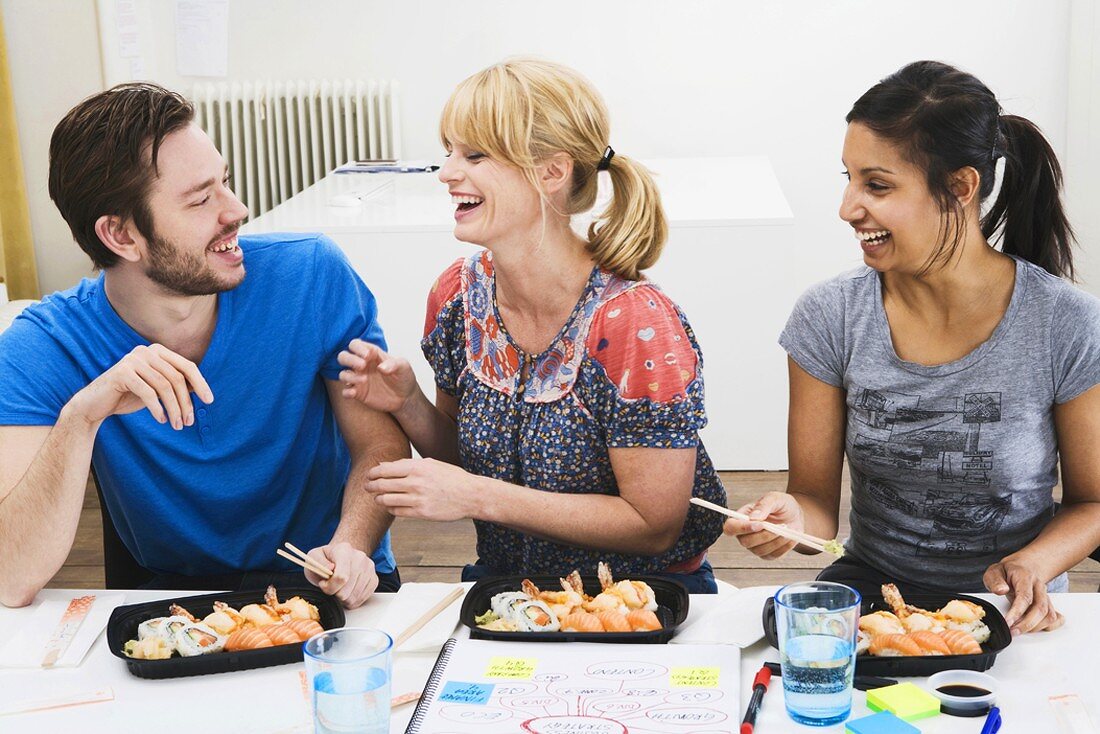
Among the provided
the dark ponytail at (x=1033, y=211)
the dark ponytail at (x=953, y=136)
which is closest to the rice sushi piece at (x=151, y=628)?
the dark ponytail at (x=953, y=136)

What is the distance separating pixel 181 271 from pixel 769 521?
2.94 ft

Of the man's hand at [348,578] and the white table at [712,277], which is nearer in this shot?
the man's hand at [348,578]

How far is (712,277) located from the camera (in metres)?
3.54

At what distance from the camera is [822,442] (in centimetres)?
184

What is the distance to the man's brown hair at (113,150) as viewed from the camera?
68.4 inches

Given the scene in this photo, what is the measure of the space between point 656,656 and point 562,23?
13.5 feet

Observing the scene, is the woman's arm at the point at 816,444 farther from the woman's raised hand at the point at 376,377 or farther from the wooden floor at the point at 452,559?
the wooden floor at the point at 452,559

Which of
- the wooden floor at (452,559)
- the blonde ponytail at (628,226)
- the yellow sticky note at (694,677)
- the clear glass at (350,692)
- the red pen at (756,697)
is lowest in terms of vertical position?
the wooden floor at (452,559)

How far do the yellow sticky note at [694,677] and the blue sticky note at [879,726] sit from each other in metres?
0.15

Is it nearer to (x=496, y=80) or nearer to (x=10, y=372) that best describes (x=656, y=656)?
(x=496, y=80)

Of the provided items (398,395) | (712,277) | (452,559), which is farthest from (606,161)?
(712,277)

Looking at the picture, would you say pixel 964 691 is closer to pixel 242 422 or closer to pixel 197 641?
pixel 197 641

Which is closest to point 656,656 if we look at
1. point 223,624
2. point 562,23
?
point 223,624

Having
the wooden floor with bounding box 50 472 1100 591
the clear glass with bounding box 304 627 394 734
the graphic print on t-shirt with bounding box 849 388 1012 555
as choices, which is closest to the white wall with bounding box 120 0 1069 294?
the wooden floor with bounding box 50 472 1100 591
